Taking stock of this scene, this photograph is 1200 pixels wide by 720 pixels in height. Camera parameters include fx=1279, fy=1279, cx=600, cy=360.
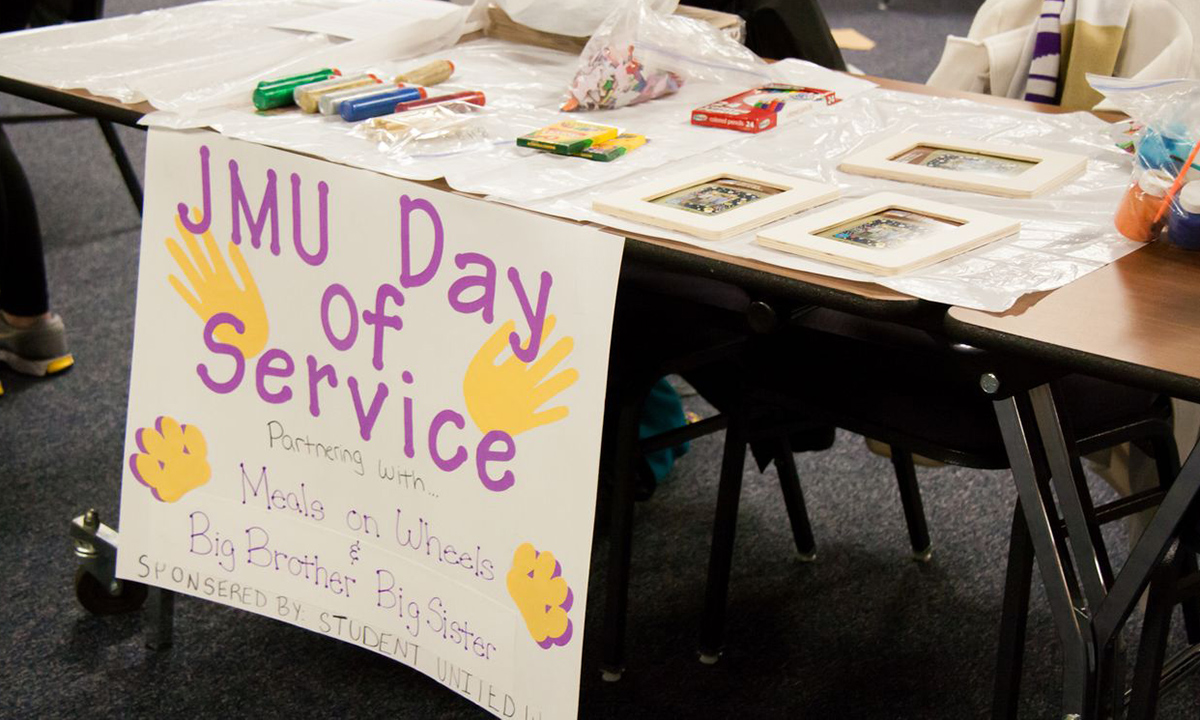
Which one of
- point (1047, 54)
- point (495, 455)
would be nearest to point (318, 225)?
point (495, 455)

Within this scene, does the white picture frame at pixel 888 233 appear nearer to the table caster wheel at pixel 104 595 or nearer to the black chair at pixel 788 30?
the black chair at pixel 788 30

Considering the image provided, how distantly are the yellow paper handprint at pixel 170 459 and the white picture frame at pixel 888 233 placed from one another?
72 centimetres

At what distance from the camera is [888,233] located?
1049 mm

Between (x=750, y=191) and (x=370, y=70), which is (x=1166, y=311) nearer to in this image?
(x=750, y=191)

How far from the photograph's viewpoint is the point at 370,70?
1585 mm

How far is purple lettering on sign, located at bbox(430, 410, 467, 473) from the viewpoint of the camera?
48.3 inches

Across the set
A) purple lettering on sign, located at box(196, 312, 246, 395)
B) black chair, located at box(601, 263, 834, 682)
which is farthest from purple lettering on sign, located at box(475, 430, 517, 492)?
purple lettering on sign, located at box(196, 312, 246, 395)

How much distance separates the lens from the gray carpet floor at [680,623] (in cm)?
150

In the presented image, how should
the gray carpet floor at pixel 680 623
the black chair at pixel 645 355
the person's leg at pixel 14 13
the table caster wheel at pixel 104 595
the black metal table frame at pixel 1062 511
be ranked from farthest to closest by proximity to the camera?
the person's leg at pixel 14 13, the table caster wheel at pixel 104 595, the gray carpet floor at pixel 680 623, the black chair at pixel 645 355, the black metal table frame at pixel 1062 511

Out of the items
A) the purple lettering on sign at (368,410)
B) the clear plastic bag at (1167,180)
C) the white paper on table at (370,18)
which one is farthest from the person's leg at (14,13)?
the clear plastic bag at (1167,180)

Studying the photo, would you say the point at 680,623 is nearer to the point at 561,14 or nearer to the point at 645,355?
the point at 645,355

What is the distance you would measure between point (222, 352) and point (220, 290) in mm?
70

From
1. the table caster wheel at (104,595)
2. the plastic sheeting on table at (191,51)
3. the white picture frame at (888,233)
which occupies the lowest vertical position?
the table caster wheel at (104,595)

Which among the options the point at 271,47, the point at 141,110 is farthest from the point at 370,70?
the point at 141,110
